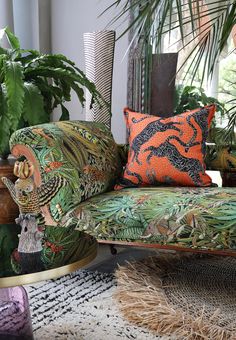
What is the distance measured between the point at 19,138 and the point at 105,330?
755mm

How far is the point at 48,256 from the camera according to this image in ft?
Result: 3.40

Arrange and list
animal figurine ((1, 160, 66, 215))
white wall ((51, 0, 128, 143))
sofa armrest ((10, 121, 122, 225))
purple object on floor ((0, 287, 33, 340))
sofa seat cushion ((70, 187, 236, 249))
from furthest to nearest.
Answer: white wall ((51, 0, 128, 143)) → sofa armrest ((10, 121, 122, 225)) → sofa seat cushion ((70, 187, 236, 249)) → animal figurine ((1, 160, 66, 215)) → purple object on floor ((0, 287, 33, 340))

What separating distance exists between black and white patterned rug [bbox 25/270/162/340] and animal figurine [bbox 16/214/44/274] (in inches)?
15.6

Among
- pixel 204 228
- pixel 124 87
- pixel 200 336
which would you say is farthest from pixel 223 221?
pixel 124 87

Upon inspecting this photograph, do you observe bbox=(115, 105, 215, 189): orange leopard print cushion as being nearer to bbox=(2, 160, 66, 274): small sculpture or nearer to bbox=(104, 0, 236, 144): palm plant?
bbox=(104, 0, 236, 144): palm plant

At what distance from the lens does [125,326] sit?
4.77 feet

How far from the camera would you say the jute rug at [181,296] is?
1.37 metres

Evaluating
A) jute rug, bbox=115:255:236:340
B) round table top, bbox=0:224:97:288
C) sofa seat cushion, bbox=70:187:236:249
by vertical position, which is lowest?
jute rug, bbox=115:255:236:340

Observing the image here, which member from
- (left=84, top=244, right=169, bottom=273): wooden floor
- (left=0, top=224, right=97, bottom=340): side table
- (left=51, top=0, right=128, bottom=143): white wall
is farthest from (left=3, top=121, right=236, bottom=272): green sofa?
(left=51, top=0, right=128, bottom=143): white wall

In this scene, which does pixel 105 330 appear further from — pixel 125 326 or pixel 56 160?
pixel 56 160

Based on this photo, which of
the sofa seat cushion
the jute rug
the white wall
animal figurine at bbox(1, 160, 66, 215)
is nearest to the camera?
animal figurine at bbox(1, 160, 66, 215)

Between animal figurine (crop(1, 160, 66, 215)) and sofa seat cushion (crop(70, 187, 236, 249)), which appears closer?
animal figurine (crop(1, 160, 66, 215))

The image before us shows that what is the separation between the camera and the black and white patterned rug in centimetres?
140

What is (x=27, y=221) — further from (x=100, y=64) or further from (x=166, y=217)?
(x=100, y=64)
